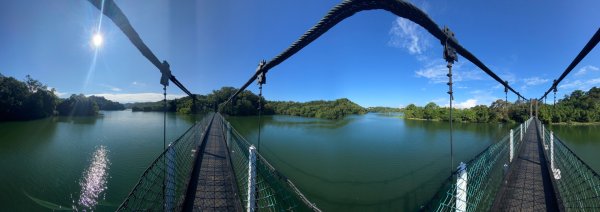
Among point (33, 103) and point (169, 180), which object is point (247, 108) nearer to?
point (33, 103)

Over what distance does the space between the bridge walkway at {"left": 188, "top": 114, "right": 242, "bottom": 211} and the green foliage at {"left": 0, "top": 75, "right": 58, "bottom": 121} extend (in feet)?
98.6

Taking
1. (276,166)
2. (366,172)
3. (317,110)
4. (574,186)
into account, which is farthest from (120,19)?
(317,110)

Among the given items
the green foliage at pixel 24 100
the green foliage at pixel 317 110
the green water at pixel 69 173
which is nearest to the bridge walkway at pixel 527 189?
the green water at pixel 69 173

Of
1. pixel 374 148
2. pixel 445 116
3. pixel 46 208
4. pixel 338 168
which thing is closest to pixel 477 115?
pixel 445 116

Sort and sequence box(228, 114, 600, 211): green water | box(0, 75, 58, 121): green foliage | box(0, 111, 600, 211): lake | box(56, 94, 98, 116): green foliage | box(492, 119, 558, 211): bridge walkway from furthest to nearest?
box(56, 94, 98, 116): green foliage
box(0, 75, 58, 121): green foliage
box(228, 114, 600, 211): green water
box(0, 111, 600, 211): lake
box(492, 119, 558, 211): bridge walkway

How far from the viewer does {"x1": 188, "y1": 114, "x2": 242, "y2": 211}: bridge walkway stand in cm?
170

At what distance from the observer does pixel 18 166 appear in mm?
6625

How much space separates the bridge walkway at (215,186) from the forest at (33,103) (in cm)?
3005

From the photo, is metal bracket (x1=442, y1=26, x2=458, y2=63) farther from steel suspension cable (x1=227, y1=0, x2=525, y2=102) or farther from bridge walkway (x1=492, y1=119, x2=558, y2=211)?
bridge walkway (x1=492, y1=119, x2=558, y2=211)

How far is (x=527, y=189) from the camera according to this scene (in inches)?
83.6

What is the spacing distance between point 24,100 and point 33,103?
71cm

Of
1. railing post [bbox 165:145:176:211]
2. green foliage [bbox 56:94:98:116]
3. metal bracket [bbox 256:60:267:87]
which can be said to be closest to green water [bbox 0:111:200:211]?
railing post [bbox 165:145:176:211]

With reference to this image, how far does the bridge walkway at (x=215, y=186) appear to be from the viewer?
1695 millimetres

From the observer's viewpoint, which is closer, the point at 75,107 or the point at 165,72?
the point at 165,72
